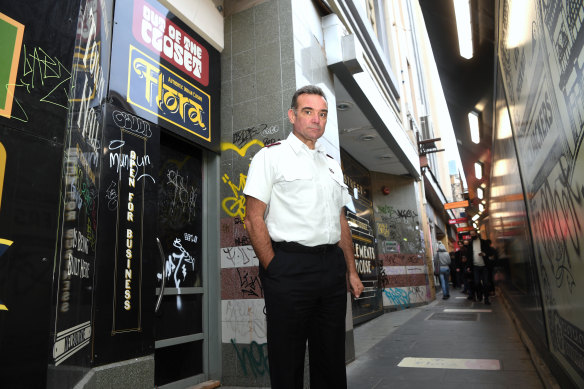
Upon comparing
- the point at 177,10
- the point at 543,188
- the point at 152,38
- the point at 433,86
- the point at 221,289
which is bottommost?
the point at 221,289

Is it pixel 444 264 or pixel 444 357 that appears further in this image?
pixel 444 264

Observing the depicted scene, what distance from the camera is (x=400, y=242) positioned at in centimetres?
1130

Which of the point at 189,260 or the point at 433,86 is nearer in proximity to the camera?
the point at 189,260

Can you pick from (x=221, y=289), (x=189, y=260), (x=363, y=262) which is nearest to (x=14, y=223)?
(x=189, y=260)

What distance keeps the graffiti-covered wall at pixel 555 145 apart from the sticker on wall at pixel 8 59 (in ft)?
7.44

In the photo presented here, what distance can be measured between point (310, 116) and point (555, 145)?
1.30 metres

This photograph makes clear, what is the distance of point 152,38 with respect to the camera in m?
3.52

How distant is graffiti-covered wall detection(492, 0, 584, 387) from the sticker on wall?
227 cm

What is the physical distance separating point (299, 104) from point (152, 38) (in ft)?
6.67

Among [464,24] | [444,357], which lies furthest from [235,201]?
[464,24]

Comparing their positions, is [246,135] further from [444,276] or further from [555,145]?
[444,276]

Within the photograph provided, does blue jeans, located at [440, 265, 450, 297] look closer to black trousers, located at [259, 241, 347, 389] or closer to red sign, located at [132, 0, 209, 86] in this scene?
red sign, located at [132, 0, 209, 86]

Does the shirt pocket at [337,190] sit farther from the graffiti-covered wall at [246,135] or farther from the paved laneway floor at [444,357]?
the paved laneway floor at [444,357]

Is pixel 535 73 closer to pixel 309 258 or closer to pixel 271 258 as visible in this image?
pixel 309 258
